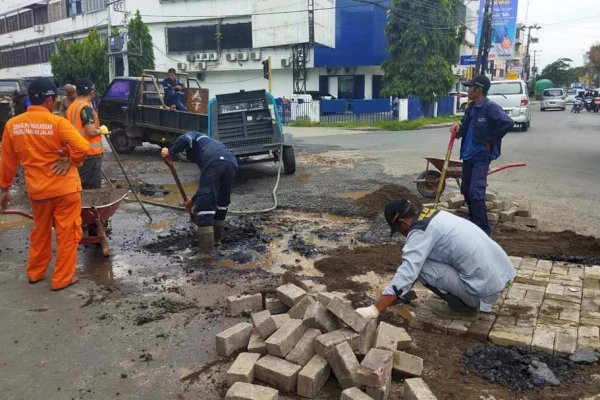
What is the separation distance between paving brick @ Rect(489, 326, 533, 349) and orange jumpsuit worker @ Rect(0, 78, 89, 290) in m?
3.83

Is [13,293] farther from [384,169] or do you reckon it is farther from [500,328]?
[384,169]

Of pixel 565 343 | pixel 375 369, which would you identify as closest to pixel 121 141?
pixel 375 369

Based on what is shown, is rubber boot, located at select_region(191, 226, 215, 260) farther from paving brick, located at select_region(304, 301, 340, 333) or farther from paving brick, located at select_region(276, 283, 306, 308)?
paving brick, located at select_region(304, 301, 340, 333)

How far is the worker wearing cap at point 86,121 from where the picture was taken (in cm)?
618

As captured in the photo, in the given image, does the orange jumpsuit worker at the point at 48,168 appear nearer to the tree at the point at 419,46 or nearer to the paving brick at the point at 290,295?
the paving brick at the point at 290,295

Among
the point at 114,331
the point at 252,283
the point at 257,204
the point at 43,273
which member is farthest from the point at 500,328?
the point at 257,204

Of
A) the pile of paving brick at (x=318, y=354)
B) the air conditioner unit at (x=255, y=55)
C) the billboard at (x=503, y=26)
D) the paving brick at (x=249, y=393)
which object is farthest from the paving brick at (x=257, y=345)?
the billboard at (x=503, y=26)

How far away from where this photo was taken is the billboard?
35.6 meters

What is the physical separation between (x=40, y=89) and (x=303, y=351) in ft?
11.5

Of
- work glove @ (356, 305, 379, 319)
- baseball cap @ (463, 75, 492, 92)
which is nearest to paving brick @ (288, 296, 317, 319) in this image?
work glove @ (356, 305, 379, 319)

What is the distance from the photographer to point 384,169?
11039 millimetres

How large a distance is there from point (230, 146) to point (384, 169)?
134 inches

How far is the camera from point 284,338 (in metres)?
3.27

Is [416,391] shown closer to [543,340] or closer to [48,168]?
[543,340]
